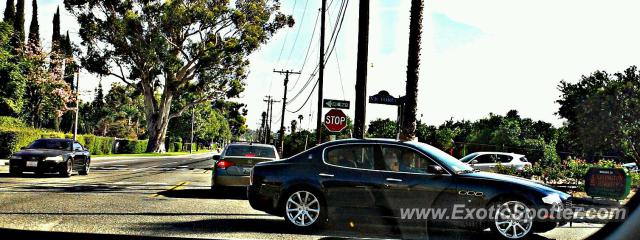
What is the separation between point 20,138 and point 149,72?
22589 mm

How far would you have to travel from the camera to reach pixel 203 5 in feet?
176

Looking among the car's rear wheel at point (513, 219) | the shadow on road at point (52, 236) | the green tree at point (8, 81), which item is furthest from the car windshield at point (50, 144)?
the green tree at point (8, 81)

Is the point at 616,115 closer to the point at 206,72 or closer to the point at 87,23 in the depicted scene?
the point at 206,72

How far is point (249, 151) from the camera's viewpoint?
51.2 ft

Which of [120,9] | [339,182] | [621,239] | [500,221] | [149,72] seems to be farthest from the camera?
[149,72]

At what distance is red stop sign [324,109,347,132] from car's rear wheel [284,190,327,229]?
37.5 ft

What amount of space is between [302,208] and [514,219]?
9.96ft

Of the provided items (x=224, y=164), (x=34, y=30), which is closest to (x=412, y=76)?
Answer: (x=224, y=164)

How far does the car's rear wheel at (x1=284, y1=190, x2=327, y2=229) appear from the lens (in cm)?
889

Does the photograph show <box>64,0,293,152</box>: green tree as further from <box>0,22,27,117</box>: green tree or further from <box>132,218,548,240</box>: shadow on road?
<box>132,218,548,240</box>: shadow on road

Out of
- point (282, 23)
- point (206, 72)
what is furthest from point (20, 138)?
point (282, 23)

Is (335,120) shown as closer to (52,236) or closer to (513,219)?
(513,219)

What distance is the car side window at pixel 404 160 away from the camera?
28.3 ft

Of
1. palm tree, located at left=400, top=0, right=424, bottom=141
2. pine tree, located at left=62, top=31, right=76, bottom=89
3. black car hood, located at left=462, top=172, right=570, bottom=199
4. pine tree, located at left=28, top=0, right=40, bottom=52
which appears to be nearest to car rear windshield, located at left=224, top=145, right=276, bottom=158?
palm tree, located at left=400, top=0, right=424, bottom=141
